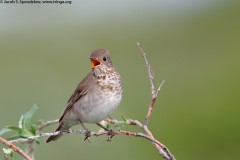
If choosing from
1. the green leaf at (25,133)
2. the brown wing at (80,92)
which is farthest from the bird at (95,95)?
the green leaf at (25,133)

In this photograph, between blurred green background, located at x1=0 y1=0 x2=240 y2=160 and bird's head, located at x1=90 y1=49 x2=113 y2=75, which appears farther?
blurred green background, located at x1=0 y1=0 x2=240 y2=160

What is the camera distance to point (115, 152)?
31.7 feet

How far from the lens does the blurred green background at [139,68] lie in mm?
10445

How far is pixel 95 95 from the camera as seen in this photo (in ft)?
21.4

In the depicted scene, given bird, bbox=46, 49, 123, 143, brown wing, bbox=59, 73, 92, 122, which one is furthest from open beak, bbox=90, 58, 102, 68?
brown wing, bbox=59, 73, 92, 122

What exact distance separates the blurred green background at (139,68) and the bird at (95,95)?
4.49ft

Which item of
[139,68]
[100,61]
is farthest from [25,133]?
[139,68]

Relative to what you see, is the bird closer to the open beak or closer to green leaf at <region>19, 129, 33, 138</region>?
the open beak

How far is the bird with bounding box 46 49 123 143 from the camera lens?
6.37 meters

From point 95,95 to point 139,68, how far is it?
8118mm

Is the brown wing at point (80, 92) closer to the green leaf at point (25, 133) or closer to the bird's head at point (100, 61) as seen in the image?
the bird's head at point (100, 61)

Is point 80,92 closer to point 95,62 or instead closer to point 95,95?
point 95,95

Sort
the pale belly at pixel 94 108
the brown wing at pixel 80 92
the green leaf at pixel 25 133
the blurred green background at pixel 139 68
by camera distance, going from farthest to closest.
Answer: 1. the blurred green background at pixel 139 68
2. the brown wing at pixel 80 92
3. the pale belly at pixel 94 108
4. the green leaf at pixel 25 133

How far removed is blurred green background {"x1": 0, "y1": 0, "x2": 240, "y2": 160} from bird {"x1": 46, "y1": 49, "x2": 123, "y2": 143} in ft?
4.49
